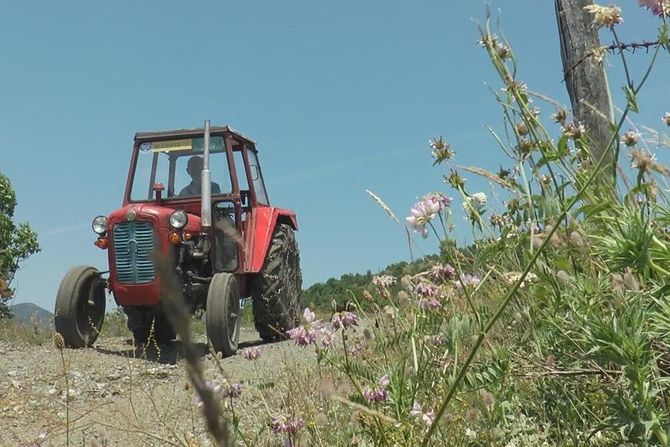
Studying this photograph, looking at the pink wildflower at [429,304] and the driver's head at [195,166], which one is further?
the driver's head at [195,166]

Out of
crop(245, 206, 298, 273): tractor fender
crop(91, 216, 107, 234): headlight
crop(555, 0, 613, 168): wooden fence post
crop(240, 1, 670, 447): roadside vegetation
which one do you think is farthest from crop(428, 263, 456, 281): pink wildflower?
crop(91, 216, 107, 234): headlight

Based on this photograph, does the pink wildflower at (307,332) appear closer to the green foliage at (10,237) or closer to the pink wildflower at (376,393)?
the pink wildflower at (376,393)

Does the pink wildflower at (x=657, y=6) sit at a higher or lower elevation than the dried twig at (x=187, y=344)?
higher

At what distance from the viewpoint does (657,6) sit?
200cm

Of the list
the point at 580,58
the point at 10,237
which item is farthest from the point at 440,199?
the point at 10,237

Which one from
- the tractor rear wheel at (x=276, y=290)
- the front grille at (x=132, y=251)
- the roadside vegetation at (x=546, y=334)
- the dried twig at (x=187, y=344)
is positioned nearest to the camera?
the dried twig at (x=187, y=344)

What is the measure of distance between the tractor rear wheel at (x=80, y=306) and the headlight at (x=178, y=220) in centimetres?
115

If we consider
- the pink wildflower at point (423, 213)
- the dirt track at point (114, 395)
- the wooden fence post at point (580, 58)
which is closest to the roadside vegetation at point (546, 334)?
the pink wildflower at point (423, 213)

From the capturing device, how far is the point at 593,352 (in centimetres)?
179

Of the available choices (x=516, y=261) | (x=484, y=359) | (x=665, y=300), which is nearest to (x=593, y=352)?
(x=665, y=300)

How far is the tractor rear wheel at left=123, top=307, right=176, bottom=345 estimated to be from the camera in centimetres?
783

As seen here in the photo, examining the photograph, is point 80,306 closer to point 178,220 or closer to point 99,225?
point 99,225

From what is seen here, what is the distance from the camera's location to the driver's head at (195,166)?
8023 mm

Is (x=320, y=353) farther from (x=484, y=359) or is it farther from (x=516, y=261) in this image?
(x=516, y=261)
